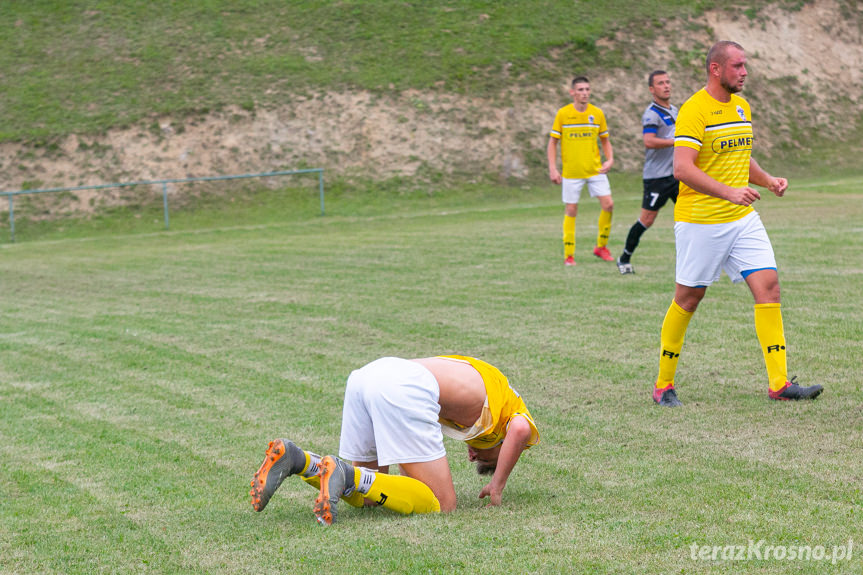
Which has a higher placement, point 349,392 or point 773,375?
point 349,392

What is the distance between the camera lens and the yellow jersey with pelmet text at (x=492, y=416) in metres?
4.91

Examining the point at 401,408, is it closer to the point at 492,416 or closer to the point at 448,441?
the point at 492,416

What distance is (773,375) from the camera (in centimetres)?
666

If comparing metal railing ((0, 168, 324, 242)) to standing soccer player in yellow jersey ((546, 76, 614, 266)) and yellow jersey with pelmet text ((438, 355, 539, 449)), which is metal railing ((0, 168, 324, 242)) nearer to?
standing soccer player in yellow jersey ((546, 76, 614, 266))

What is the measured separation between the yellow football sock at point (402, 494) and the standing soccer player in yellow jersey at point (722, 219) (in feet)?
8.61

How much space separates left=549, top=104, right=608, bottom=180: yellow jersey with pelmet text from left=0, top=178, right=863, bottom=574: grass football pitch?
1.43 meters

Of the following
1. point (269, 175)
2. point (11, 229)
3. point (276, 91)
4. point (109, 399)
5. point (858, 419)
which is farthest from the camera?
point (276, 91)

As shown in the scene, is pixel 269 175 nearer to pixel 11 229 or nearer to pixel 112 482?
pixel 11 229

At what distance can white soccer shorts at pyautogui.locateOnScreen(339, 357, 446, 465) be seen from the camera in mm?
4613

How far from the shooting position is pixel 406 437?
4.66m

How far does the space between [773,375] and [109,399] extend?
4.96m

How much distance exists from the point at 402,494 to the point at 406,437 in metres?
0.29

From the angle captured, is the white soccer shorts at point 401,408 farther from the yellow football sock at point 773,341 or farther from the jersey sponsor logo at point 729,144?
the jersey sponsor logo at point 729,144

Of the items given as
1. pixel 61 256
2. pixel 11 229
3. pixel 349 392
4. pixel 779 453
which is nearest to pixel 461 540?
pixel 349 392
